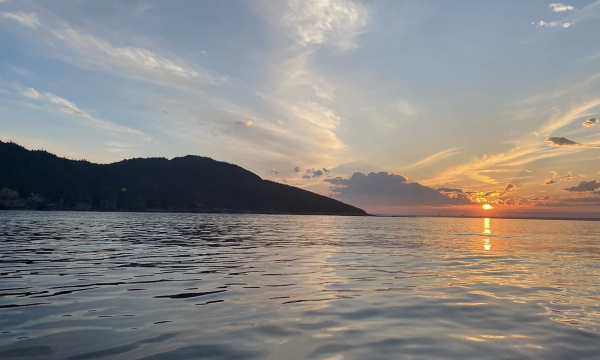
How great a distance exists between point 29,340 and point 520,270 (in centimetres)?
2451

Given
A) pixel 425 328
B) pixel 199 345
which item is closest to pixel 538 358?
pixel 425 328

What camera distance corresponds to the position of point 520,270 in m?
23.7

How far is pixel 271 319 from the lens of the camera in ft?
37.8

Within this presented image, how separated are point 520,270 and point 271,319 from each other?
61.5 ft

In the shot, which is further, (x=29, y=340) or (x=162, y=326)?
(x=162, y=326)

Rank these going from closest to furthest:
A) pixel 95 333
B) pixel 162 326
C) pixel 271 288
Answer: pixel 95 333 → pixel 162 326 → pixel 271 288

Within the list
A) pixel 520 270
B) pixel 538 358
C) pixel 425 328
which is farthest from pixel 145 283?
pixel 520 270

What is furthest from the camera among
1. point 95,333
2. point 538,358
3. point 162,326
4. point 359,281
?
point 359,281

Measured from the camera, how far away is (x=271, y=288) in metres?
16.5

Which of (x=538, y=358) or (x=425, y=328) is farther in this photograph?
(x=425, y=328)

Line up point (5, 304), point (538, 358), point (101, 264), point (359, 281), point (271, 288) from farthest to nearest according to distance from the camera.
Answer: point (101, 264) → point (359, 281) → point (271, 288) → point (5, 304) → point (538, 358)

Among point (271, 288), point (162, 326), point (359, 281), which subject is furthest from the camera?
point (359, 281)

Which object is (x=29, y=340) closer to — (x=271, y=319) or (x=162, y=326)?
(x=162, y=326)

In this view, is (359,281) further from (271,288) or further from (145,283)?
(145,283)
